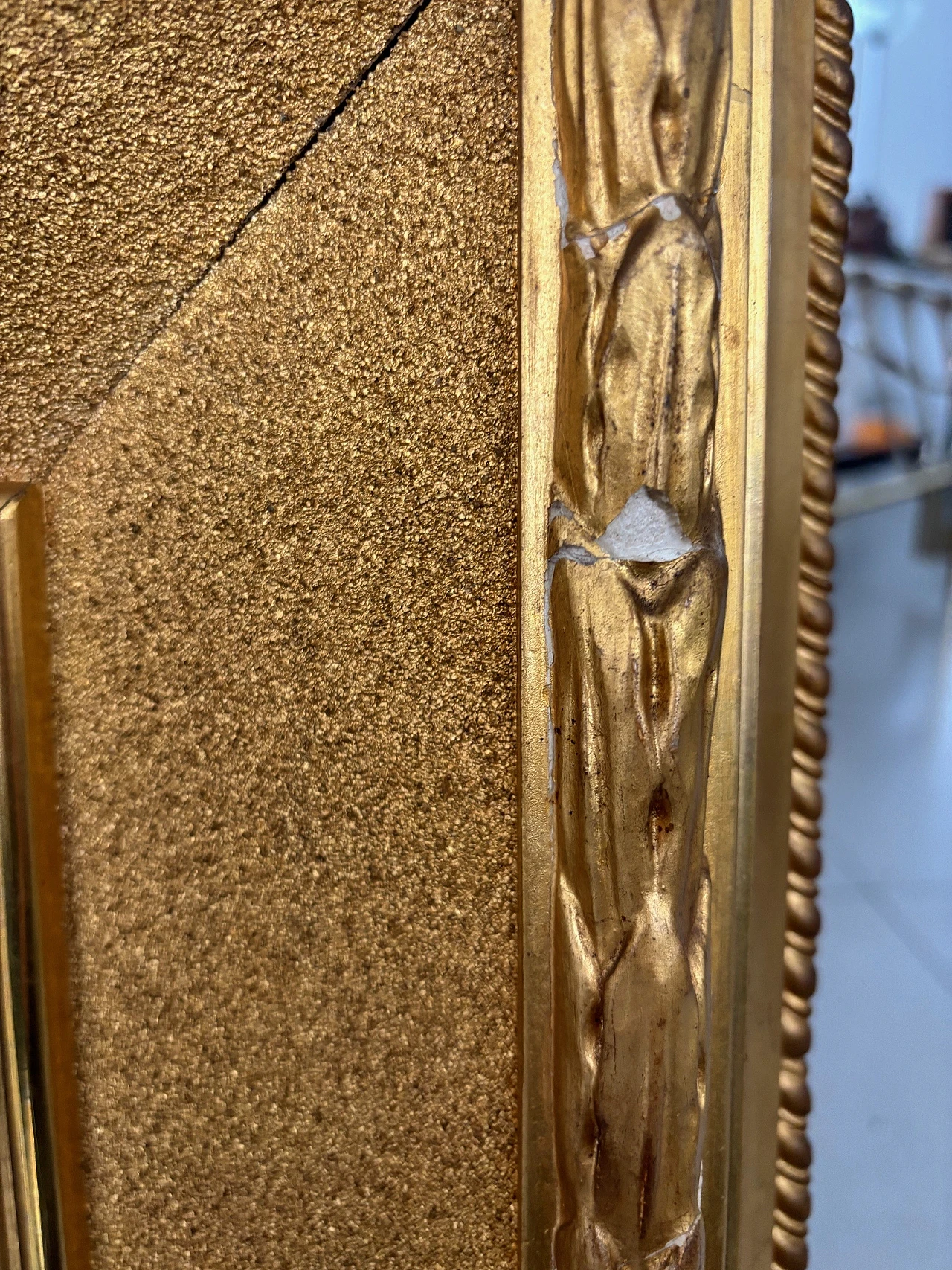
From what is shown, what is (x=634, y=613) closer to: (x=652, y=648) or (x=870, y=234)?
(x=652, y=648)

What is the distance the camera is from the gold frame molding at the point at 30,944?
12.7 inches

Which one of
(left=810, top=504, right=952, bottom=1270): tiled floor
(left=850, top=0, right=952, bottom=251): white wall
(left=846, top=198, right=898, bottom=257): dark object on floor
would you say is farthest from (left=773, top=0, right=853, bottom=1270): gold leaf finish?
(left=850, top=0, right=952, bottom=251): white wall

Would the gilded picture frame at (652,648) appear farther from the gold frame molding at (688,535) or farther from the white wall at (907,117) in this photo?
the white wall at (907,117)

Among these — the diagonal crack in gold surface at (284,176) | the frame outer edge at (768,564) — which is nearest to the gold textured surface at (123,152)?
the diagonal crack in gold surface at (284,176)

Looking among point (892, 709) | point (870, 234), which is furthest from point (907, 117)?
point (892, 709)

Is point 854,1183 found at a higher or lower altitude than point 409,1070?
lower

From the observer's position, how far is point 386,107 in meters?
0.31

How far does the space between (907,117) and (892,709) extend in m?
2.03

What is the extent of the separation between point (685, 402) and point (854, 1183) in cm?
68

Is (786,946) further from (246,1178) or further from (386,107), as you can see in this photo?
(386,107)

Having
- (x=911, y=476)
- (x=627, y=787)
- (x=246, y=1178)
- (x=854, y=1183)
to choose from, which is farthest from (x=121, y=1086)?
(x=911, y=476)

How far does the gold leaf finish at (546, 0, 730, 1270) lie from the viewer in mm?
289

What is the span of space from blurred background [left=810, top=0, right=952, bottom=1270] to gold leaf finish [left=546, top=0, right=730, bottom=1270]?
0.47m

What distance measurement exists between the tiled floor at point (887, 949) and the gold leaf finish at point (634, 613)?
463mm
